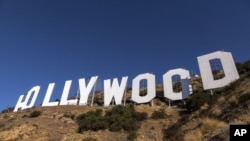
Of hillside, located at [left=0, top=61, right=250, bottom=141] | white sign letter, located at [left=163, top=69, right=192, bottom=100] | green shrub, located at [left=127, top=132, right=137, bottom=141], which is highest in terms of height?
white sign letter, located at [left=163, top=69, right=192, bottom=100]

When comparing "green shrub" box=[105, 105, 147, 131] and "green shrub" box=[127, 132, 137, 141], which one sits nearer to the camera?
"green shrub" box=[127, 132, 137, 141]

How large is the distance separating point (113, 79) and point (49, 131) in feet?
40.7

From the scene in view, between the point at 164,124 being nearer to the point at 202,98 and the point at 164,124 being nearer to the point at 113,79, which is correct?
the point at 202,98

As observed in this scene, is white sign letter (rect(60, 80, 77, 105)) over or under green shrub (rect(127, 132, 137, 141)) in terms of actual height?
over

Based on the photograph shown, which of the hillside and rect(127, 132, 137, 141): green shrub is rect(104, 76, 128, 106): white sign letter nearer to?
the hillside

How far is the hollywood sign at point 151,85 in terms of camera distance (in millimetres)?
31062

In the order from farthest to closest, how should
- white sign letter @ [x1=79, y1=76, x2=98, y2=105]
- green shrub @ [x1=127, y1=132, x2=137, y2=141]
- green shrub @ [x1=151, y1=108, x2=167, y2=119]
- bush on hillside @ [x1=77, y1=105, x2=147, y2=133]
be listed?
white sign letter @ [x1=79, y1=76, x2=98, y2=105] < green shrub @ [x1=151, y1=108, x2=167, y2=119] < bush on hillside @ [x1=77, y1=105, x2=147, y2=133] < green shrub @ [x1=127, y1=132, x2=137, y2=141]

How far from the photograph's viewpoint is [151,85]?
37.0 m

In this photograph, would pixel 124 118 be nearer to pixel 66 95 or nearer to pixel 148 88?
pixel 148 88

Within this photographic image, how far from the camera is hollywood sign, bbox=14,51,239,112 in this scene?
31.1 meters

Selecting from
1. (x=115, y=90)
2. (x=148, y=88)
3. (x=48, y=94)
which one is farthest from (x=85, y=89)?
(x=148, y=88)

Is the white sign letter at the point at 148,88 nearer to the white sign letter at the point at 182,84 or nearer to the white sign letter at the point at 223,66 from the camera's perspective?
the white sign letter at the point at 182,84

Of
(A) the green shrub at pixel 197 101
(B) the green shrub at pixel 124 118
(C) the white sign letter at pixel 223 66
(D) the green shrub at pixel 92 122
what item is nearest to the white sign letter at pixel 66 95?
(D) the green shrub at pixel 92 122

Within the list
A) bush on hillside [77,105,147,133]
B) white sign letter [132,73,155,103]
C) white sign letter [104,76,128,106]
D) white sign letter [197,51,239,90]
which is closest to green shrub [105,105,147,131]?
bush on hillside [77,105,147,133]
